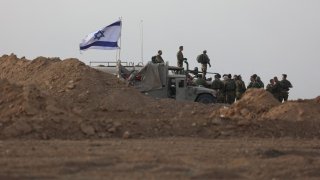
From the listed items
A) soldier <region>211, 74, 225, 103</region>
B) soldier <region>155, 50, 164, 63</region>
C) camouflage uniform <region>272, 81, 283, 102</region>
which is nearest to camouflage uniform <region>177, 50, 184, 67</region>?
soldier <region>155, 50, 164, 63</region>

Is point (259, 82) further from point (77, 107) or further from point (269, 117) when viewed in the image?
point (77, 107)

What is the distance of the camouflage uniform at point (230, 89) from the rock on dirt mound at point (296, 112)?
17.7 ft

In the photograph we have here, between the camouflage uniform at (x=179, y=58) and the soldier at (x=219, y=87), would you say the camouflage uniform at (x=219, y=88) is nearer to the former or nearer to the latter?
the soldier at (x=219, y=87)

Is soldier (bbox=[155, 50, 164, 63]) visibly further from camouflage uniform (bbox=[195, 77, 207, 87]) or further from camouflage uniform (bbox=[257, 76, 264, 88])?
camouflage uniform (bbox=[257, 76, 264, 88])

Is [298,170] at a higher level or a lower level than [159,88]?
lower

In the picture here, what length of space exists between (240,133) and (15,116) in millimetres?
Answer: 4979

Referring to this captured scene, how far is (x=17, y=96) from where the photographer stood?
1418 cm

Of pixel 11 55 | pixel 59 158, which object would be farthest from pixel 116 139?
pixel 11 55

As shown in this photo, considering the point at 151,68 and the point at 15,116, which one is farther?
the point at 151,68

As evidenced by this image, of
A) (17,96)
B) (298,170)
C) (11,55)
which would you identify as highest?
(11,55)

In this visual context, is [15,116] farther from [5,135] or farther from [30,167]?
[30,167]

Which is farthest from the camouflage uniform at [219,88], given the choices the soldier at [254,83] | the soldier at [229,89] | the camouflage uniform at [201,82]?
the soldier at [254,83]

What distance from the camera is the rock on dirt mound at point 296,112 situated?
15594mm

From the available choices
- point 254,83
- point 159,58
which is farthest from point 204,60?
point 159,58
